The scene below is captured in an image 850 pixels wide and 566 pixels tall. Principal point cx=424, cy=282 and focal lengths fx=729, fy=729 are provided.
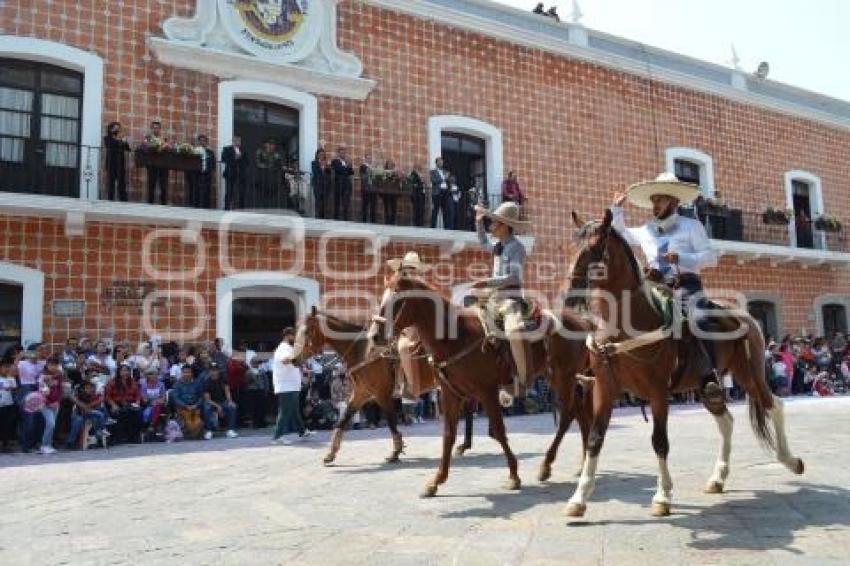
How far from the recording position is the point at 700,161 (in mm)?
20547

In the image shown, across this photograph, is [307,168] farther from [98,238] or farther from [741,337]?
[741,337]

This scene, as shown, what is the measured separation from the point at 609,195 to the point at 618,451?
Answer: 36.4ft

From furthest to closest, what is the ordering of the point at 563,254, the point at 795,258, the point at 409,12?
the point at 795,258
the point at 563,254
the point at 409,12

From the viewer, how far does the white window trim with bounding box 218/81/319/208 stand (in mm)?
13711

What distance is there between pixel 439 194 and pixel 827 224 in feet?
43.9

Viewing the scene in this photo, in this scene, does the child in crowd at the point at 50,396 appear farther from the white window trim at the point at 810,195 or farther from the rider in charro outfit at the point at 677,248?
the white window trim at the point at 810,195

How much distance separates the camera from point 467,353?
6.42 metres

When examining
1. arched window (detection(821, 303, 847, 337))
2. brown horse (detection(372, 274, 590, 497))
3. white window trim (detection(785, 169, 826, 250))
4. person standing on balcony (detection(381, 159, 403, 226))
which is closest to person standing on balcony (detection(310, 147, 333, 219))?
person standing on balcony (detection(381, 159, 403, 226))

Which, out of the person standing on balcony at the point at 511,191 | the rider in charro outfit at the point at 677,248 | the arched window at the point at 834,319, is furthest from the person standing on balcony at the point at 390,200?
the arched window at the point at 834,319

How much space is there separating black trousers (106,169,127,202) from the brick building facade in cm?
26

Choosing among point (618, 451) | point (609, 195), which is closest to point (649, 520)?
point (618, 451)

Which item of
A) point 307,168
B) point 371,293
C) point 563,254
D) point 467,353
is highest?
point 307,168

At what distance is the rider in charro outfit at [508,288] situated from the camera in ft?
21.7

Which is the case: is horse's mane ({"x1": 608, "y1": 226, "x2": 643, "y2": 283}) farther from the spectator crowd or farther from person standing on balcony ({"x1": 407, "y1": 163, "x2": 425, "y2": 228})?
person standing on balcony ({"x1": 407, "y1": 163, "x2": 425, "y2": 228})
